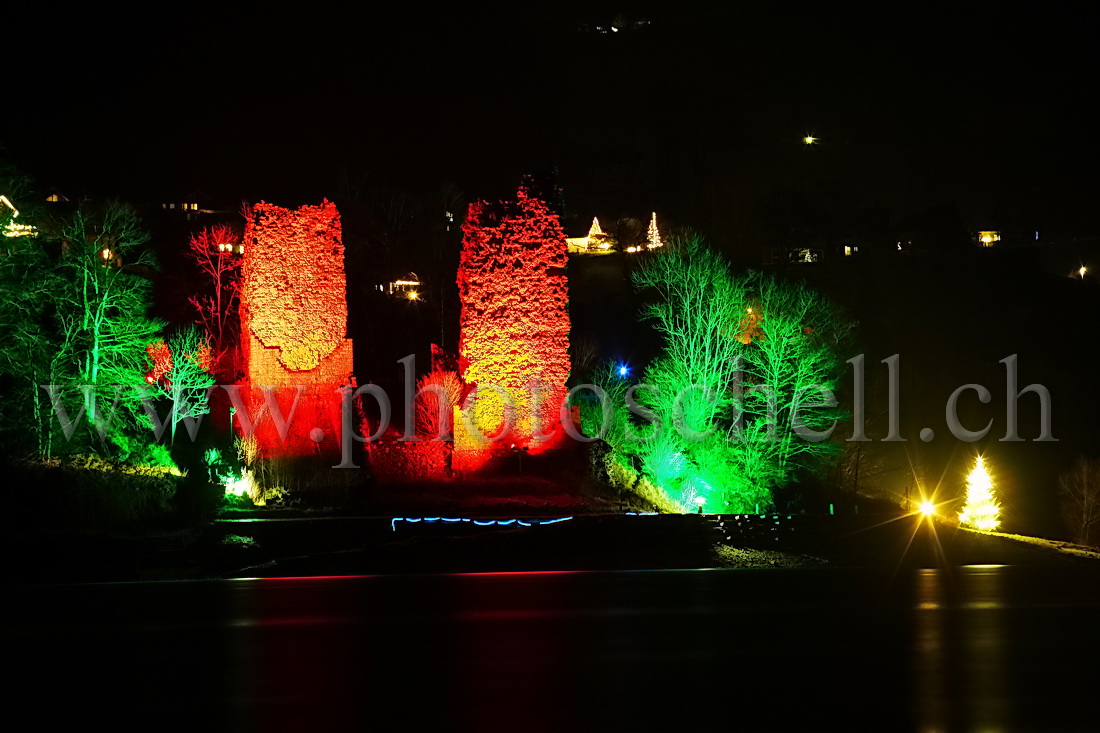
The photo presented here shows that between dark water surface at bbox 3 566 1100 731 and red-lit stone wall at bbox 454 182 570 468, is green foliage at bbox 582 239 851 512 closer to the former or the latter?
red-lit stone wall at bbox 454 182 570 468

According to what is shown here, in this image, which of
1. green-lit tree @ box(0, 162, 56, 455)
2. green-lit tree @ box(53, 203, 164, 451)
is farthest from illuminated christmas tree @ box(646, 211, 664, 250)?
green-lit tree @ box(0, 162, 56, 455)

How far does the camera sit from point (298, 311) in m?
17.7

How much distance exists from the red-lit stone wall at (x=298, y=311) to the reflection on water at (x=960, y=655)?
1140 cm

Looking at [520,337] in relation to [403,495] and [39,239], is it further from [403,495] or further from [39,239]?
[39,239]

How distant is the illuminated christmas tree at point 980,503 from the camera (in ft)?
76.9

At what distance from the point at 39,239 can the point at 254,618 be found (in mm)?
11196

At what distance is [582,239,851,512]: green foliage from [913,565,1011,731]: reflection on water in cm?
947

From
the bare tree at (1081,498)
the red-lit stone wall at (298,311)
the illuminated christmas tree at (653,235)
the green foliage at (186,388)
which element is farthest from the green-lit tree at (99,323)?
the illuminated christmas tree at (653,235)

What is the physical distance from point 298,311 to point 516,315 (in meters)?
4.30

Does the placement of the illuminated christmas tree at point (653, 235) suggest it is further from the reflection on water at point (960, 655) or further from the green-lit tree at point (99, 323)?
the reflection on water at point (960, 655)

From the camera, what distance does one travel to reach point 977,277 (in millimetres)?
39375

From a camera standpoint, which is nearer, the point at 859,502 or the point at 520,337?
the point at 520,337

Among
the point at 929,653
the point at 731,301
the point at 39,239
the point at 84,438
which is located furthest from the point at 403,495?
the point at 929,653

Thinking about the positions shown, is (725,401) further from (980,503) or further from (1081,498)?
(1081,498)
